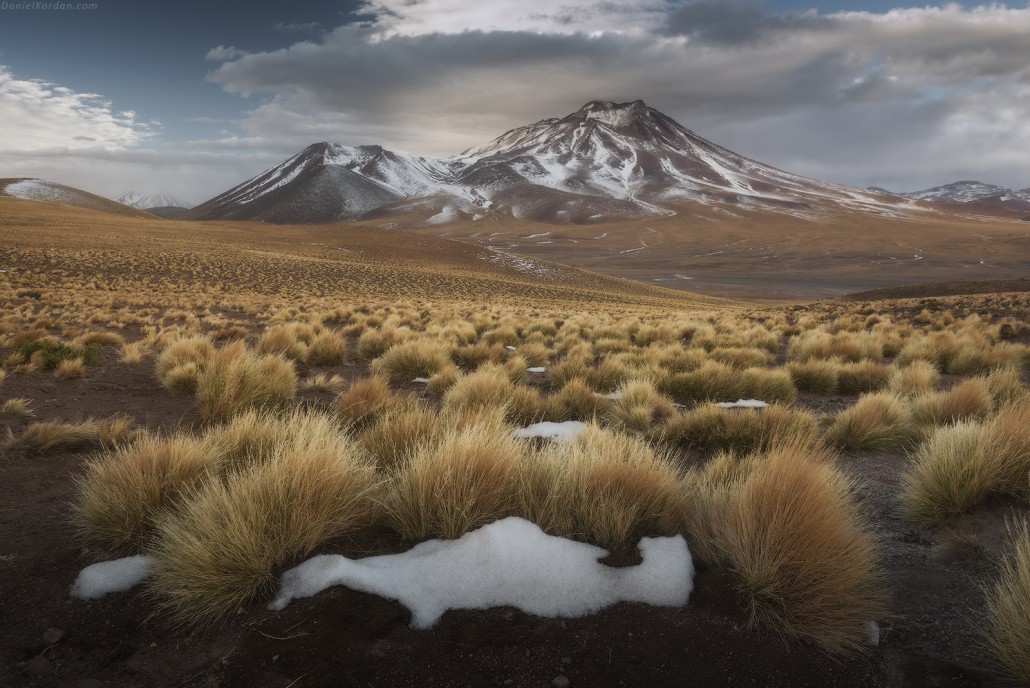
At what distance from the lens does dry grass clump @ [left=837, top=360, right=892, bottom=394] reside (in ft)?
24.9

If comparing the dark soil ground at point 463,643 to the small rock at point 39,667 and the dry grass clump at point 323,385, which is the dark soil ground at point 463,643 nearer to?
the small rock at point 39,667

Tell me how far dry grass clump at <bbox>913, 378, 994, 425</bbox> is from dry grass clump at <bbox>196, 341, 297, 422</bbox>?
20.0 feet

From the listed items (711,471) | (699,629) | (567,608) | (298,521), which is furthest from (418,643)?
(711,471)

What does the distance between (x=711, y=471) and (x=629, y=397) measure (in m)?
2.61

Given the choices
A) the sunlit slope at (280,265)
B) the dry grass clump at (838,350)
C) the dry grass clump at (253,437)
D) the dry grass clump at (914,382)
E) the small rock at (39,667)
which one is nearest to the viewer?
the small rock at (39,667)

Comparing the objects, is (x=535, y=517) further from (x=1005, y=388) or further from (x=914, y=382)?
(x=1005, y=388)

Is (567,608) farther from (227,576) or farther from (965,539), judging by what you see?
(965,539)

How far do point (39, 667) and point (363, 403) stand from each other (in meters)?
3.22

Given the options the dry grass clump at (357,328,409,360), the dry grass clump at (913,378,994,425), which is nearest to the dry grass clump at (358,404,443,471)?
the dry grass clump at (913,378,994,425)

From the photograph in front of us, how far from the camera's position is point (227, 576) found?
2.39 metres

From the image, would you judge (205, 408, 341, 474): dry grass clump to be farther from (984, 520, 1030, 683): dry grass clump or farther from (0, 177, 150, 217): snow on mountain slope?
(0, 177, 150, 217): snow on mountain slope

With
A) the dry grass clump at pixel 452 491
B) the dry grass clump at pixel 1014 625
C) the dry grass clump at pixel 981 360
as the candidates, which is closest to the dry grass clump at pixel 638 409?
the dry grass clump at pixel 452 491

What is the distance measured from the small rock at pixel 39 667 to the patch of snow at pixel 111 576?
1.30 feet

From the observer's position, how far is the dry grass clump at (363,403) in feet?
16.6
